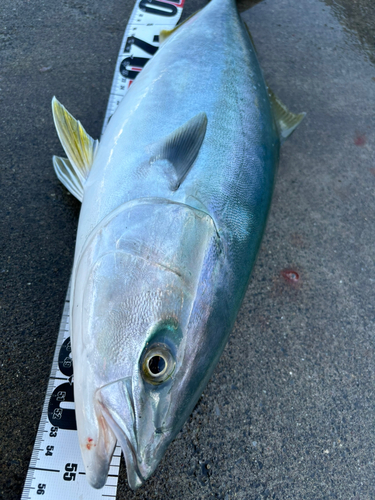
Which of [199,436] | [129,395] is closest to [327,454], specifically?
[199,436]

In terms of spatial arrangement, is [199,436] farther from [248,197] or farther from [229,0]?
[229,0]

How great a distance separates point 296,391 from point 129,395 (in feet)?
3.85

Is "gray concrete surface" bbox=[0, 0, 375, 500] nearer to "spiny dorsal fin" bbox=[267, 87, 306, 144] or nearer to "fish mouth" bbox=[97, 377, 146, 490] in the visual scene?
"spiny dorsal fin" bbox=[267, 87, 306, 144]

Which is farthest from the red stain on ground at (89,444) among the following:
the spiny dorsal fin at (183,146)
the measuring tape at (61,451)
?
the spiny dorsal fin at (183,146)

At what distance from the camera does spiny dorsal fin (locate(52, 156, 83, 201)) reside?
2.00 metres

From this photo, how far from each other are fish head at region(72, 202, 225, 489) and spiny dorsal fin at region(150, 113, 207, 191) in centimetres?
26

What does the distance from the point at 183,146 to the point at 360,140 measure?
79.8 inches

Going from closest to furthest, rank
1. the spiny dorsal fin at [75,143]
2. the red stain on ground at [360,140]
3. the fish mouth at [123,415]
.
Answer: the fish mouth at [123,415] < the spiny dorsal fin at [75,143] < the red stain on ground at [360,140]

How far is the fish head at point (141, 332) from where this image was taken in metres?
1.09

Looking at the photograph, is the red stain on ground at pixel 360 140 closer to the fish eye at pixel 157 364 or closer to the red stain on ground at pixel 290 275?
the red stain on ground at pixel 290 275

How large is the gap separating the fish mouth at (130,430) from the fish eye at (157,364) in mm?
65

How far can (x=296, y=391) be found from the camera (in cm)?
190

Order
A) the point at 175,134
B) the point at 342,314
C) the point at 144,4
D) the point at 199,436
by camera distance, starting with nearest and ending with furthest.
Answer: the point at 175,134 → the point at 199,436 → the point at 342,314 → the point at 144,4

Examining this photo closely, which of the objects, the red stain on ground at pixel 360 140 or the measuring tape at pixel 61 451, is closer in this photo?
the measuring tape at pixel 61 451
